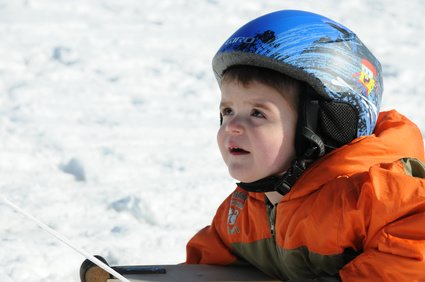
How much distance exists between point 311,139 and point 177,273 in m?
0.74

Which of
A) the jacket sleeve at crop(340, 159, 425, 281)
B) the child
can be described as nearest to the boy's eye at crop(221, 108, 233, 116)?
the child

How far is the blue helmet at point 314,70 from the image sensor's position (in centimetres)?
278

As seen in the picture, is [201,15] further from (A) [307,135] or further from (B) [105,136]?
(A) [307,135]

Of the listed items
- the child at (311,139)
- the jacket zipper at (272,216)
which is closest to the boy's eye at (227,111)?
the child at (311,139)

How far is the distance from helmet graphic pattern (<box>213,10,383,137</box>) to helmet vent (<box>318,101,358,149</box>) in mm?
19

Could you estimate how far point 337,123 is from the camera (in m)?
2.84

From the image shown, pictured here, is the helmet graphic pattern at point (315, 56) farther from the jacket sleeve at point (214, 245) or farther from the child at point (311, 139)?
the jacket sleeve at point (214, 245)

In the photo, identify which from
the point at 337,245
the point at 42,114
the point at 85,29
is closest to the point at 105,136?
the point at 42,114

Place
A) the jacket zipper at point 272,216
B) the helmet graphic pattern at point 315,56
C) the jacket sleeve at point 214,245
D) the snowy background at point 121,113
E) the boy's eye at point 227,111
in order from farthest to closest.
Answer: the snowy background at point 121,113 → the jacket sleeve at point 214,245 → the jacket zipper at point 272,216 → the boy's eye at point 227,111 → the helmet graphic pattern at point 315,56

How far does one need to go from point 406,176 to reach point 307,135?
0.34 metres

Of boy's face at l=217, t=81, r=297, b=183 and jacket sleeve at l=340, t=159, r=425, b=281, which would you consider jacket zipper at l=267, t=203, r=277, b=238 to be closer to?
boy's face at l=217, t=81, r=297, b=183

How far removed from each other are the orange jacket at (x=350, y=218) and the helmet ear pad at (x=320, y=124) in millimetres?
41

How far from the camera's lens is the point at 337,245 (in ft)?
8.79

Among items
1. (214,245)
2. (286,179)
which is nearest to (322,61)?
(286,179)
